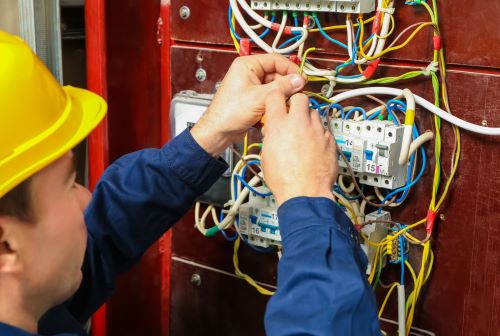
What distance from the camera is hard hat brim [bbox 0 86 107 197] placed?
1008mm

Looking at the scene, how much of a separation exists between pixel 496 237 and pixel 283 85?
0.49 m

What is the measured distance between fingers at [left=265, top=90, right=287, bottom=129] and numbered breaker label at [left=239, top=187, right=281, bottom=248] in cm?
32

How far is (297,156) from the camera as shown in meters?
1.11

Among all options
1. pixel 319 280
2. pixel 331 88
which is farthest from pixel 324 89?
pixel 319 280

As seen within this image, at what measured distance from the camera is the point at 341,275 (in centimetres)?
103

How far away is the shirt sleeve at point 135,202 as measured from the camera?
1.39m

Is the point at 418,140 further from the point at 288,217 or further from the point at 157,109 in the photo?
the point at 157,109

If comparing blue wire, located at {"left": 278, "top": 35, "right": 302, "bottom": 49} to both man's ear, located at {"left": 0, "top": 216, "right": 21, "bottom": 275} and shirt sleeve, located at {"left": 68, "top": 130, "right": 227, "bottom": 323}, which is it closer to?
shirt sleeve, located at {"left": 68, "top": 130, "right": 227, "bottom": 323}

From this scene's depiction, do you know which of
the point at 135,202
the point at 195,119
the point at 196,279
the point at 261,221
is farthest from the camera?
the point at 196,279

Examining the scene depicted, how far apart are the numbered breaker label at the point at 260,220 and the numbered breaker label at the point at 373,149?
20 centimetres

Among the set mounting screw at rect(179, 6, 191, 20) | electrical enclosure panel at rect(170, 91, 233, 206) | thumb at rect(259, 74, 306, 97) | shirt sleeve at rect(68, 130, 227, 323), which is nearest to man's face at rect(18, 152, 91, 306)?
shirt sleeve at rect(68, 130, 227, 323)

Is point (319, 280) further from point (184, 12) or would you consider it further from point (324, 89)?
point (184, 12)

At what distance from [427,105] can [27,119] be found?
0.71m

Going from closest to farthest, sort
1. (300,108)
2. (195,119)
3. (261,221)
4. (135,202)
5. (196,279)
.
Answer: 1. (300,108)
2. (135,202)
3. (261,221)
4. (195,119)
5. (196,279)
